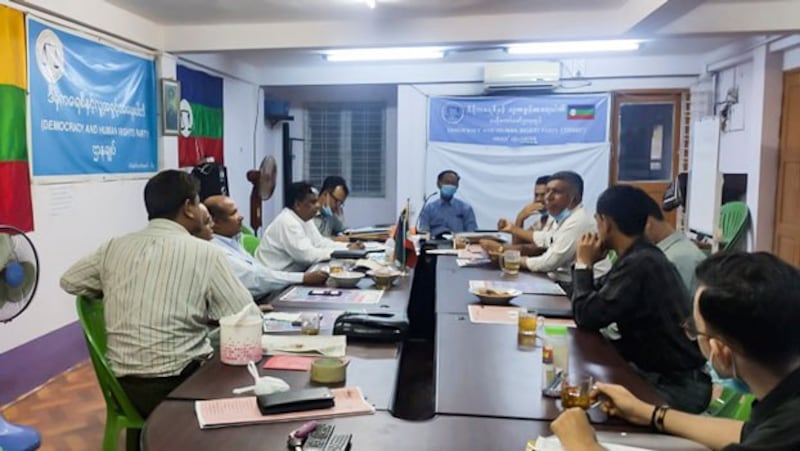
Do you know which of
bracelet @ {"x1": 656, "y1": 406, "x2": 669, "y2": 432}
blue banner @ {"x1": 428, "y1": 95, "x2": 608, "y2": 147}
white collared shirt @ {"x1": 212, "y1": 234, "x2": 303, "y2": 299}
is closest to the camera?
bracelet @ {"x1": 656, "y1": 406, "x2": 669, "y2": 432}

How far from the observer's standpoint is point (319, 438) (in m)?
1.31

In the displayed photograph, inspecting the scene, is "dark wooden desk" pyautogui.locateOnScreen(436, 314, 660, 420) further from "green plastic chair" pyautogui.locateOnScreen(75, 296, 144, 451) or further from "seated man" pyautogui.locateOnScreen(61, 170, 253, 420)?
"green plastic chair" pyautogui.locateOnScreen(75, 296, 144, 451)

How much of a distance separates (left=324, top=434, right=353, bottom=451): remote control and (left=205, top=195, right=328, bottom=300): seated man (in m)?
1.61

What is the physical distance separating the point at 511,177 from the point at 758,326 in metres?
5.68

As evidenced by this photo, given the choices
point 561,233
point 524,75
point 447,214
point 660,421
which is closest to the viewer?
point 660,421

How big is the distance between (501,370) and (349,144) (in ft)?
20.8

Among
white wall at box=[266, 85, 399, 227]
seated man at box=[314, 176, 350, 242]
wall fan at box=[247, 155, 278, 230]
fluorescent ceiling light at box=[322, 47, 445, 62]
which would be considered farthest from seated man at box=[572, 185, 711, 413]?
white wall at box=[266, 85, 399, 227]

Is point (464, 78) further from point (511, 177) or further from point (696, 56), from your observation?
point (696, 56)

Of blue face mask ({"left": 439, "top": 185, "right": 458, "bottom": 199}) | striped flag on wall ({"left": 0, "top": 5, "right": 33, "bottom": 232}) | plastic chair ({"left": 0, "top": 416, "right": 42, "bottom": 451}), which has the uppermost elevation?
striped flag on wall ({"left": 0, "top": 5, "right": 33, "bottom": 232})

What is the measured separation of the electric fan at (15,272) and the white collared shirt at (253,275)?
768 mm

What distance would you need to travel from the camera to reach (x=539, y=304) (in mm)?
2666

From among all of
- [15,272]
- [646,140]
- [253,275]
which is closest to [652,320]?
[253,275]

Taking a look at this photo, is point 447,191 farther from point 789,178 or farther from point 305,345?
point 305,345

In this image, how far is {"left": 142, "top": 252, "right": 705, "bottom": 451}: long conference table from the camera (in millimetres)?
1340
